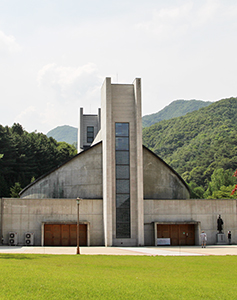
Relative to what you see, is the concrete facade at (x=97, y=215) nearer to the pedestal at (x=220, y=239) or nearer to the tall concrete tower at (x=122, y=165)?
the pedestal at (x=220, y=239)

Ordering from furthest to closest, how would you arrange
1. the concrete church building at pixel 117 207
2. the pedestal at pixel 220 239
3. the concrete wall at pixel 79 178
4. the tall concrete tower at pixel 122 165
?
the concrete wall at pixel 79 178 → the pedestal at pixel 220 239 → the tall concrete tower at pixel 122 165 → the concrete church building at pixel 117 207

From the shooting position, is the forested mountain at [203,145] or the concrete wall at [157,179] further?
the forested mountain at [203,145]

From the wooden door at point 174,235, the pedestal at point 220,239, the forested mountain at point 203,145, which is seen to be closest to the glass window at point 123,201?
the wooden door at point 174,235

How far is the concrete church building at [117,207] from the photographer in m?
39.7

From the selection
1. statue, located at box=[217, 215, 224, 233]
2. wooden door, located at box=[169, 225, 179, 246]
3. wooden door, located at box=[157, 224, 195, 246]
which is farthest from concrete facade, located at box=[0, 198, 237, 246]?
wooden door, located at box=[169, 225, 179, 246]

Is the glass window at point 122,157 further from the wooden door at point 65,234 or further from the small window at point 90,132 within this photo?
the small window at point 90,132

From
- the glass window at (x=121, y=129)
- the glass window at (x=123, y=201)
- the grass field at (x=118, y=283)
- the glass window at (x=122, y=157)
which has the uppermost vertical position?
the glass window at (x=121, y=129)

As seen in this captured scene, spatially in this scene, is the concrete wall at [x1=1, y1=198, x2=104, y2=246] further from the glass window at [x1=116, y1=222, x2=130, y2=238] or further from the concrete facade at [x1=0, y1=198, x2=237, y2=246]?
the glass window at [x1=116, y1=222, x2=130, y2=238]

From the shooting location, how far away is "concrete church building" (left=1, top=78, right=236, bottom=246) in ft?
130

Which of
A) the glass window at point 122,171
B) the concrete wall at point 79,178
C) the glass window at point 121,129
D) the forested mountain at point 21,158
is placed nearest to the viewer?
the glass window at point 122,171

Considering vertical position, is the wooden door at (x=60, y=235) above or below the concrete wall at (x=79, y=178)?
Result: below

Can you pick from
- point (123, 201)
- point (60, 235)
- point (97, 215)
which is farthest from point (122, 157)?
point (60, 235)

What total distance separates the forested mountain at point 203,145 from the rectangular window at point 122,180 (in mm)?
70034

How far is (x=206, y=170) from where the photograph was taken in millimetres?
137625
